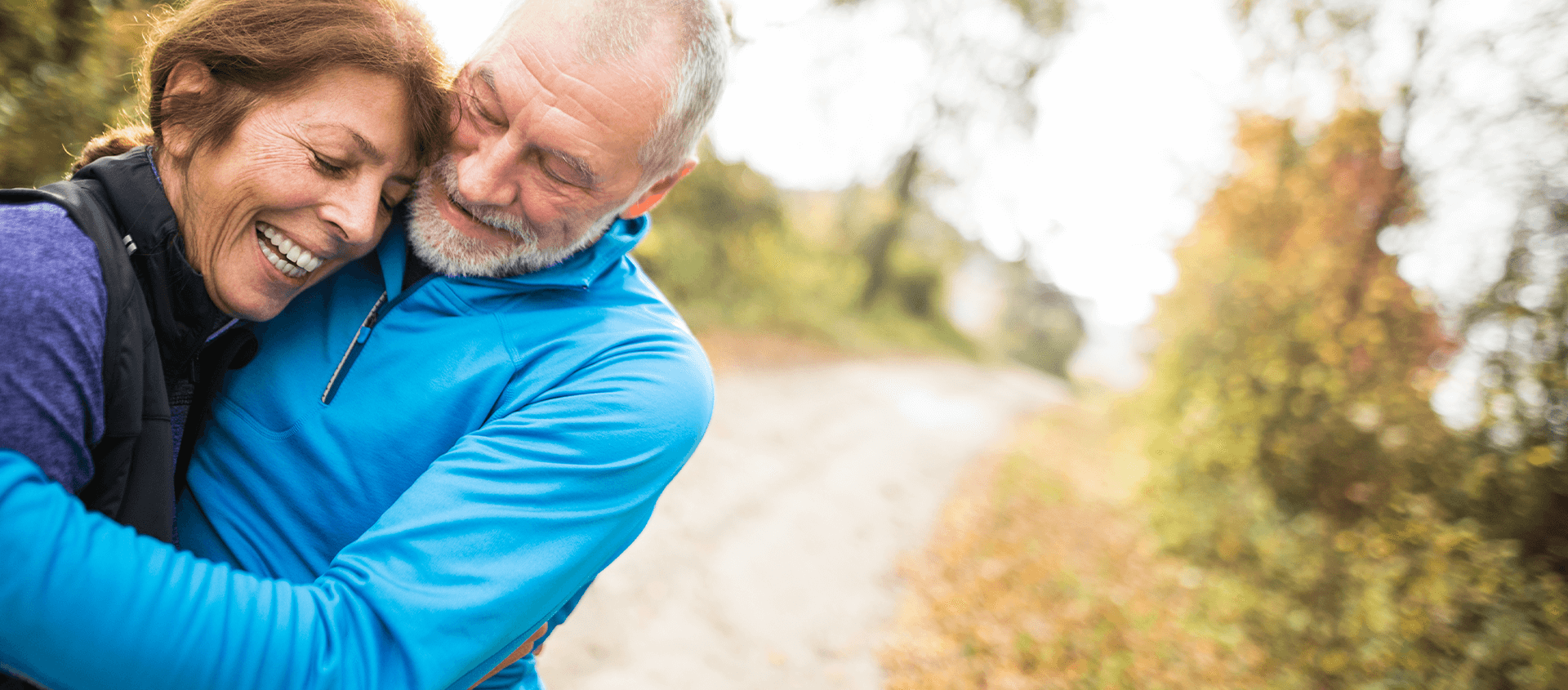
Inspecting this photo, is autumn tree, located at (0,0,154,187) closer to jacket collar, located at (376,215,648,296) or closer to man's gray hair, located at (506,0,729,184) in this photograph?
jacket collar, located at (376,215,648,296)

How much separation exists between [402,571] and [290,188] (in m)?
0.73

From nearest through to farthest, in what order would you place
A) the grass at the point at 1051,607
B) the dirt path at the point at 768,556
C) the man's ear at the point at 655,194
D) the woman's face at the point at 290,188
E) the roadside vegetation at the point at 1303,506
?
the woman's face at the point at 290,188 → the man's ear at the point at 655,194 → the dirt path at the point at 768,556 → the roadside vegetation at the point at 1303,506 → the grass at the point at 1051,607

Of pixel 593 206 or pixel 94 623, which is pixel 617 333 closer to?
A: pixel 593 206

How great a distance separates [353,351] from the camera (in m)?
1.49

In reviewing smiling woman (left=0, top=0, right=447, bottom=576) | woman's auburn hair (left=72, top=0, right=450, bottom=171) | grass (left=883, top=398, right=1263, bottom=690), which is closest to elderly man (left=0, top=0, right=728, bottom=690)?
smiling woman (left=0, top=0, right=447, bottom=576)

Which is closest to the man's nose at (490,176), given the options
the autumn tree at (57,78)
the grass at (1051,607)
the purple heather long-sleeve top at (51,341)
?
the purple heather long-sleeve top at (51,341)

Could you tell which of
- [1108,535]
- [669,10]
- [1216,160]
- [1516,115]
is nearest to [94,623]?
[669,10]

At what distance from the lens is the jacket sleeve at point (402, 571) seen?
820mm

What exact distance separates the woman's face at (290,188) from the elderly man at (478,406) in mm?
184

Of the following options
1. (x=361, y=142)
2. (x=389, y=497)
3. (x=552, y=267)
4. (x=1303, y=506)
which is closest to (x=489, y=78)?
(x=361, y=142)

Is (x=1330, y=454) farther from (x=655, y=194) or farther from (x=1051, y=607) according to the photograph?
(x=655, y=194)

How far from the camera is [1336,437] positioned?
20.8 feet

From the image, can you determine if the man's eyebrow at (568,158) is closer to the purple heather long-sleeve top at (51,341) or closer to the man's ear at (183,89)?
the man's ear at (183,89)

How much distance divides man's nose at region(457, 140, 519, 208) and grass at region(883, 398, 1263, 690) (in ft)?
13.7
